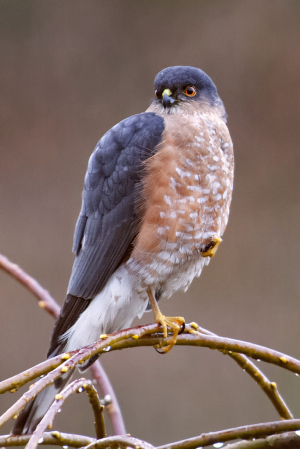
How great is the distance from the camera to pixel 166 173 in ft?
3.94

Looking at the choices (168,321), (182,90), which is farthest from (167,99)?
(168,321)

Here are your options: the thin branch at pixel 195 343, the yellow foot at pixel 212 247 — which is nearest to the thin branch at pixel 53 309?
the thin branch at pixel 195 343

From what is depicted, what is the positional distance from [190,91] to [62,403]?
101cm

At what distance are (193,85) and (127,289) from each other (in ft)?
2.05

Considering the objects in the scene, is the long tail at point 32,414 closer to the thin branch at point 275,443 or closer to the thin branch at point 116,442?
the thin branch at point 116,442

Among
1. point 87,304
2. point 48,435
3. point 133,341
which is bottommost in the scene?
point 48,435

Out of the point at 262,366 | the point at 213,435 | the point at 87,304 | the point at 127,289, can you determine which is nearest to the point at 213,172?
the point at 127,289

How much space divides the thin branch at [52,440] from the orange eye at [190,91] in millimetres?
962

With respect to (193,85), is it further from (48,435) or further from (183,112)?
(48,435)

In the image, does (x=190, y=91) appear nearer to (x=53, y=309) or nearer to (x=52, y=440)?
(x=53, y=309)

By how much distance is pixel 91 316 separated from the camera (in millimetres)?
1271

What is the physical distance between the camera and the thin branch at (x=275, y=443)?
2.17ft

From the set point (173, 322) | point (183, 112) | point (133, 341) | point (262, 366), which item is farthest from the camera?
point (262, 366)

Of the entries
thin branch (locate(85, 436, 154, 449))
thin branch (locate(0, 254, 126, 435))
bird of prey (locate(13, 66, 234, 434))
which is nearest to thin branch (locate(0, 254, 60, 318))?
thin branch (locate(0, 254, 126, 435))
